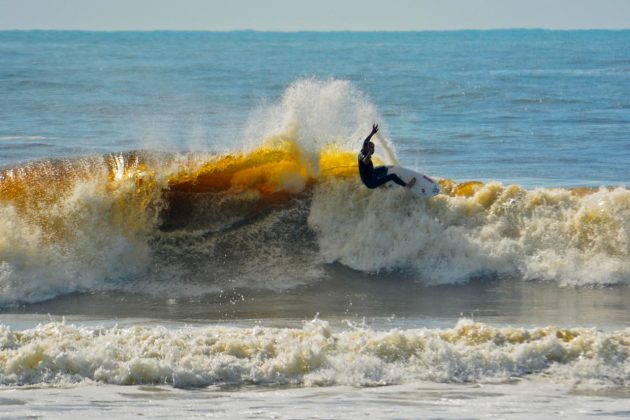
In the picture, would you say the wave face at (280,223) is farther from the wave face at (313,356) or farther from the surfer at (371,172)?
the wave face at (313,356)

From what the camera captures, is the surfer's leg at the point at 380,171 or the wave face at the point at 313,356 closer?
the wave face at the point at 313,356

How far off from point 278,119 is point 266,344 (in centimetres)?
787

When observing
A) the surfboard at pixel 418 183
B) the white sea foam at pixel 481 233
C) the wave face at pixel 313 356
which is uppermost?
the surfboard at pixel 418 183

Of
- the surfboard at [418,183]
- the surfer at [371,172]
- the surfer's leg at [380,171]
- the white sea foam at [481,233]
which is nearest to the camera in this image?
the white sea foam at [481,233]

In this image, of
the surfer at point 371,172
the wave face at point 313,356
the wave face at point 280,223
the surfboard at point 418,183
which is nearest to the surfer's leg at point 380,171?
the surfer at point 371,172

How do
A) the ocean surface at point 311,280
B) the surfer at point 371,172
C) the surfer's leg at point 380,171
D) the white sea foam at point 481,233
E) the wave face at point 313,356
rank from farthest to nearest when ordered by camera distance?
1. the surfer's leg at point 380,171
2. the surfer at point 371,172
3. the white sea foam at point 481,233
4. the wave face at point 313,356
5. the ocean surface at point 311,280

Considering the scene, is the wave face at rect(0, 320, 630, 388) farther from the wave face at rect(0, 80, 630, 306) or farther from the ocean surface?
the wave face at rect(0, 80, 630, 306)

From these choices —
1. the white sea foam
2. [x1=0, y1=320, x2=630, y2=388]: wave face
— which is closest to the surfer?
the white sea foam

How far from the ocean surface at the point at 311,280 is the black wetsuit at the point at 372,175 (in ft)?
0.89

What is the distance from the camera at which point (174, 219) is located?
52.5 feet

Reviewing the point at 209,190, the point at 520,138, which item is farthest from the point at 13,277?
the point at 520,138

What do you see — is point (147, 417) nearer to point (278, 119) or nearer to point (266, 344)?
point (266, 344)

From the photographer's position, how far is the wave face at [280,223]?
1449cm

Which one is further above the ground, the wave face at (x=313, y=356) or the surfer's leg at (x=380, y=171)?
the surfer's leg at (x=380, y=171)
